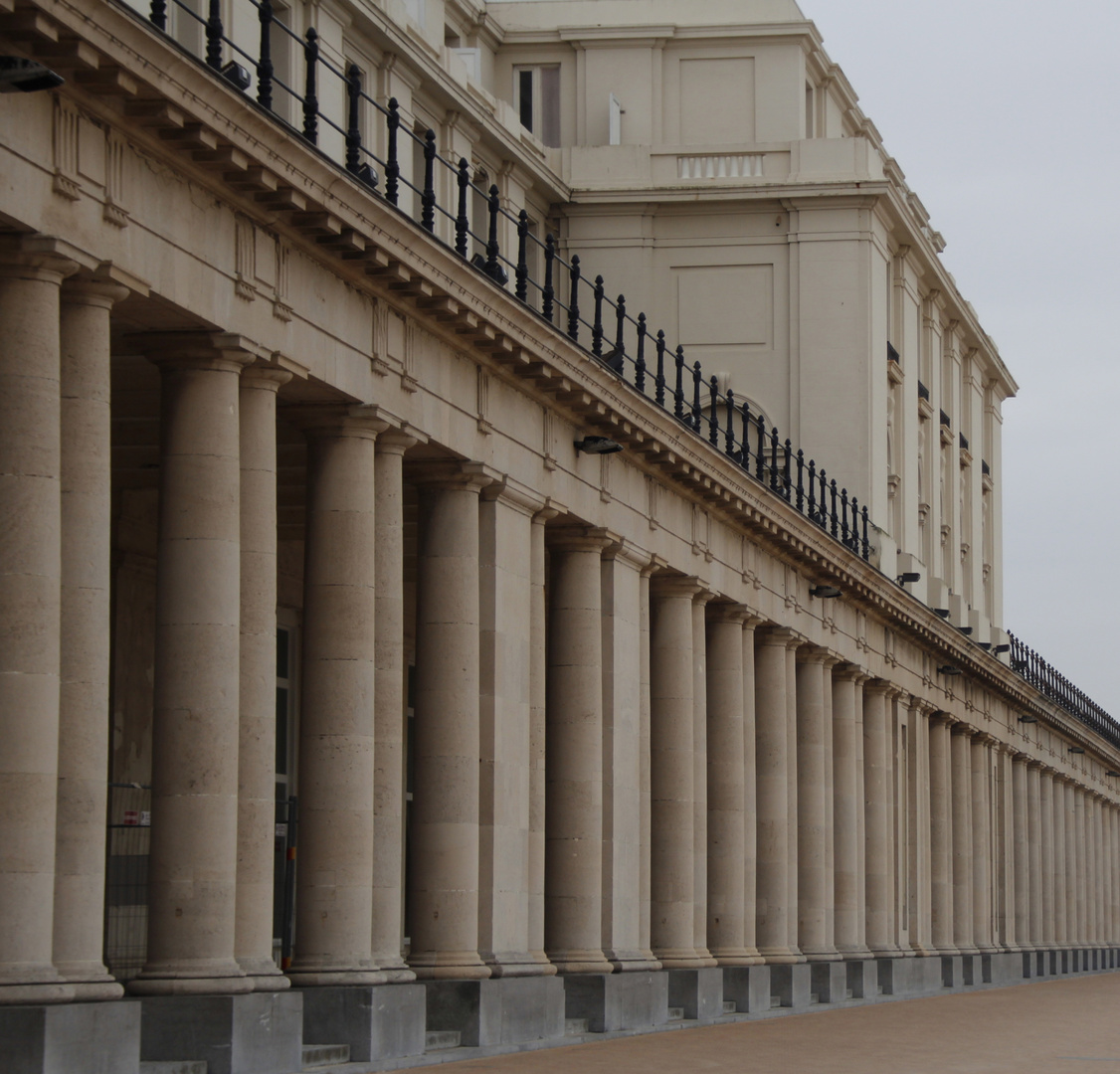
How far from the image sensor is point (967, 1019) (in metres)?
43.8

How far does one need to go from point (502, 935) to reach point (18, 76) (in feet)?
55.2

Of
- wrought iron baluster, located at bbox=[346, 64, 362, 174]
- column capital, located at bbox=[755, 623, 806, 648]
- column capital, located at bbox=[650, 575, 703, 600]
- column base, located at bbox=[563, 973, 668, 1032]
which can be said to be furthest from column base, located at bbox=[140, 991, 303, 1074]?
column capital, located at bbox=[755, 623, 806, 648]

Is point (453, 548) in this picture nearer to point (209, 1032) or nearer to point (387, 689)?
point (387, 689)

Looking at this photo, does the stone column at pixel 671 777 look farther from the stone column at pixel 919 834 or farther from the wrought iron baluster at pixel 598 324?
the stone column at pixel 919 834

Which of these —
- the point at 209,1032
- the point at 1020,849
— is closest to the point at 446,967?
the point at 209,1032

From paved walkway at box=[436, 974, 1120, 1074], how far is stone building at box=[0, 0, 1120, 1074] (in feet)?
5.12

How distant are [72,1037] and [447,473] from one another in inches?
539

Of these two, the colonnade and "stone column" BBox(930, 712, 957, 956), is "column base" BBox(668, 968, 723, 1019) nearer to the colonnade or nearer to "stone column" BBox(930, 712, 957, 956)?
the colonnade

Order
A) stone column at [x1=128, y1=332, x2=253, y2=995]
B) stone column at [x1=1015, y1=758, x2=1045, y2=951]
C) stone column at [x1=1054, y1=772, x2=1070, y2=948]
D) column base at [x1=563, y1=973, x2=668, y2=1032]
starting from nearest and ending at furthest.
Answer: stone column at [x1=128, y1=332, x2=253, y2=995] < column base at [x1=563, y1=973, x2=668, y2=1032] < stone column at [x1=1015, y1=758, x2=1045, y2=951] < stone column at [x1=1054, y1=772, x2=1070, y2=948]

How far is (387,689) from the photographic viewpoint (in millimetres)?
30828

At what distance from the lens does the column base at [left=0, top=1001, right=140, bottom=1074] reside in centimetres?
2038

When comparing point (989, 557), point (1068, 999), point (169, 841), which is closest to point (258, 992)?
point (169, 841)

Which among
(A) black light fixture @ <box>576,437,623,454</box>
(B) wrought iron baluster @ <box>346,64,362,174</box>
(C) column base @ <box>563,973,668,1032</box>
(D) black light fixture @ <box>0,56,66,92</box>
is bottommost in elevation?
(C) column base @ <box>563,973,668,1032</box>

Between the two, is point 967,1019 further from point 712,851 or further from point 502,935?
point 502,935
